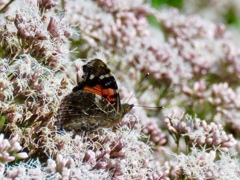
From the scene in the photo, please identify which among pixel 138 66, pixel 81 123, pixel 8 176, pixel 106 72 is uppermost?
pixel 138 66

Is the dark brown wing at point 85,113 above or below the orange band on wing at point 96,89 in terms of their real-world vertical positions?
below

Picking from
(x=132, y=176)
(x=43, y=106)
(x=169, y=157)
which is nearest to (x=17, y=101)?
(x=43, y=106)

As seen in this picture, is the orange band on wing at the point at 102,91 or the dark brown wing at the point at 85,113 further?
the orange band on wing at the point at 102,91

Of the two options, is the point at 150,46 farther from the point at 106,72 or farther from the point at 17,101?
the point at 17,101

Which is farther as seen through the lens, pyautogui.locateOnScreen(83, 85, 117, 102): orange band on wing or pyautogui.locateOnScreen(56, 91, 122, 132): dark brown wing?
pyautogui.locateOnScreen(83, 85, 117, 102): orange band on wing

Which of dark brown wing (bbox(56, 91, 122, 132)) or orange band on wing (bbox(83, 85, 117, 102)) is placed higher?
orange band on wing (bbox(83, 85, 117, 102))

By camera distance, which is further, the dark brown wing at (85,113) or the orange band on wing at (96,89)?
the orange band on wing at (96,89)
